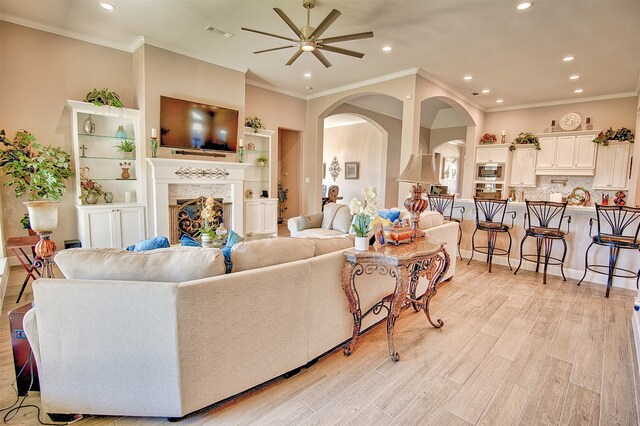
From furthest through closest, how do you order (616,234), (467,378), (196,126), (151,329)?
(196,126) → (616,234) → (467,378) → (151,329)

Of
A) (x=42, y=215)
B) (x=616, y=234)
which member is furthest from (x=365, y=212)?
(x=616, y=234)

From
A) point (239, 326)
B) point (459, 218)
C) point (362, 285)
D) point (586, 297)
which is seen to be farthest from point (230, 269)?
point (459, 218)

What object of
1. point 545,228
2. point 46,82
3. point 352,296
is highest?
point 46,82

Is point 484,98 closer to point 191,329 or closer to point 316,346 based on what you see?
point 316,346

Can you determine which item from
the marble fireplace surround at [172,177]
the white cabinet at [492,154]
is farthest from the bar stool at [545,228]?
the marble fireplace surround at [172,177]

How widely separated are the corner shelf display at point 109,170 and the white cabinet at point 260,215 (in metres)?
1.89

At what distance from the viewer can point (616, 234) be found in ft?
12.4

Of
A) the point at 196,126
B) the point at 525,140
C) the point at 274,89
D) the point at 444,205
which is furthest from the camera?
the point at 525,140

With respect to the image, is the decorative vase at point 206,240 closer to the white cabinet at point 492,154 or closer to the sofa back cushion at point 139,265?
the sofa back cushion at point 139,265

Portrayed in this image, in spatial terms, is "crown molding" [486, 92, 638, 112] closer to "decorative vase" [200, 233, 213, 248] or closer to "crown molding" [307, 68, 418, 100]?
"crown molding" [307, 68, 418, 100]

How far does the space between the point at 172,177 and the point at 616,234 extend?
19.9 feet

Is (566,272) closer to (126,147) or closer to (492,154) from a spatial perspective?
(492,154)

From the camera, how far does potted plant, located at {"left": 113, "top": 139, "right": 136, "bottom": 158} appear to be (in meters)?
4.69

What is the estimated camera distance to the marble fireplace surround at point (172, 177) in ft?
15.2
